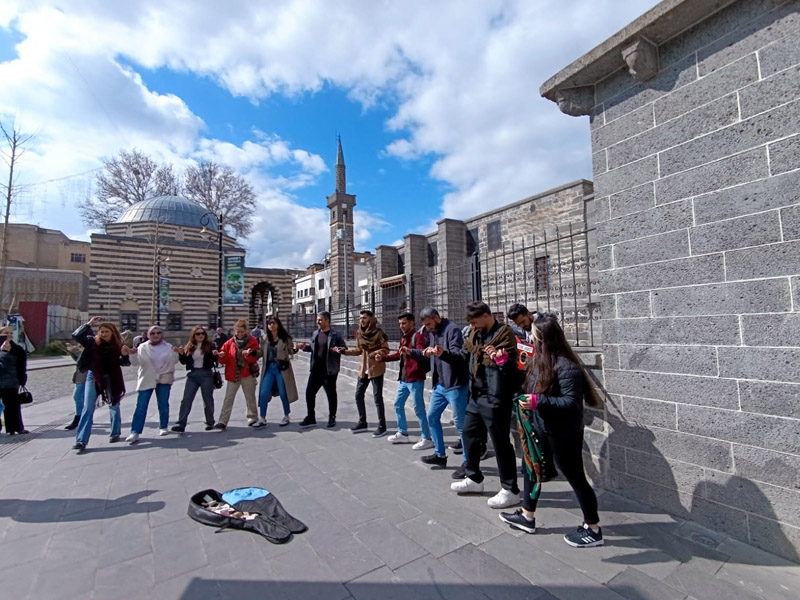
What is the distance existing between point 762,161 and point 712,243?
63 centimetres

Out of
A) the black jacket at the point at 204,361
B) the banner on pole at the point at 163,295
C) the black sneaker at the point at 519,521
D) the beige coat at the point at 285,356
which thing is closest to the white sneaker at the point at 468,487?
the black sneaker at the point at 519,521

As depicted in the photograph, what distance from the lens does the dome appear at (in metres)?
34.1

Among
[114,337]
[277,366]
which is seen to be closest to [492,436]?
[277,366]

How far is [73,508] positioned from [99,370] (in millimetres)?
2519

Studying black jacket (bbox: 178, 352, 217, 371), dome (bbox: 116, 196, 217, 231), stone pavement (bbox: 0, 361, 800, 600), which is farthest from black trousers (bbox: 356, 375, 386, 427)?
dome (bbox: 116, 196, 217, 231)

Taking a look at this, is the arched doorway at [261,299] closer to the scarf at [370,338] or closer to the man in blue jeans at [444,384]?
the scarf at [370,338]

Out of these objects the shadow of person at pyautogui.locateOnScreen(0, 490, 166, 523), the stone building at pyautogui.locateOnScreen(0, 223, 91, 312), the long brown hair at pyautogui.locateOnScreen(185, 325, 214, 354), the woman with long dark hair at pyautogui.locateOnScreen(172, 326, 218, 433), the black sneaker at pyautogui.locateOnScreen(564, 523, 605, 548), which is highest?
the stone building at pyautogui.locateOnScreen(0, 223, 91, 312)

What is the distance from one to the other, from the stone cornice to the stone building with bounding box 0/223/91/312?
44.8m

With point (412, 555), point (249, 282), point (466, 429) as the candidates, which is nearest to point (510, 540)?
point (412, 555)

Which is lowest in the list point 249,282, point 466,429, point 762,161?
point 466,429

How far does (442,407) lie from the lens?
4.64 m

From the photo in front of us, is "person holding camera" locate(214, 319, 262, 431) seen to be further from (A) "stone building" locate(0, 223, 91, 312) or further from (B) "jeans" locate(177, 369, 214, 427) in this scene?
(A) "stone building" locate(0, 223, 91, 312)

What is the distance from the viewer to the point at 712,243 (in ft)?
10.2

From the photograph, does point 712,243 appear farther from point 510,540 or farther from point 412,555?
point 412,555
